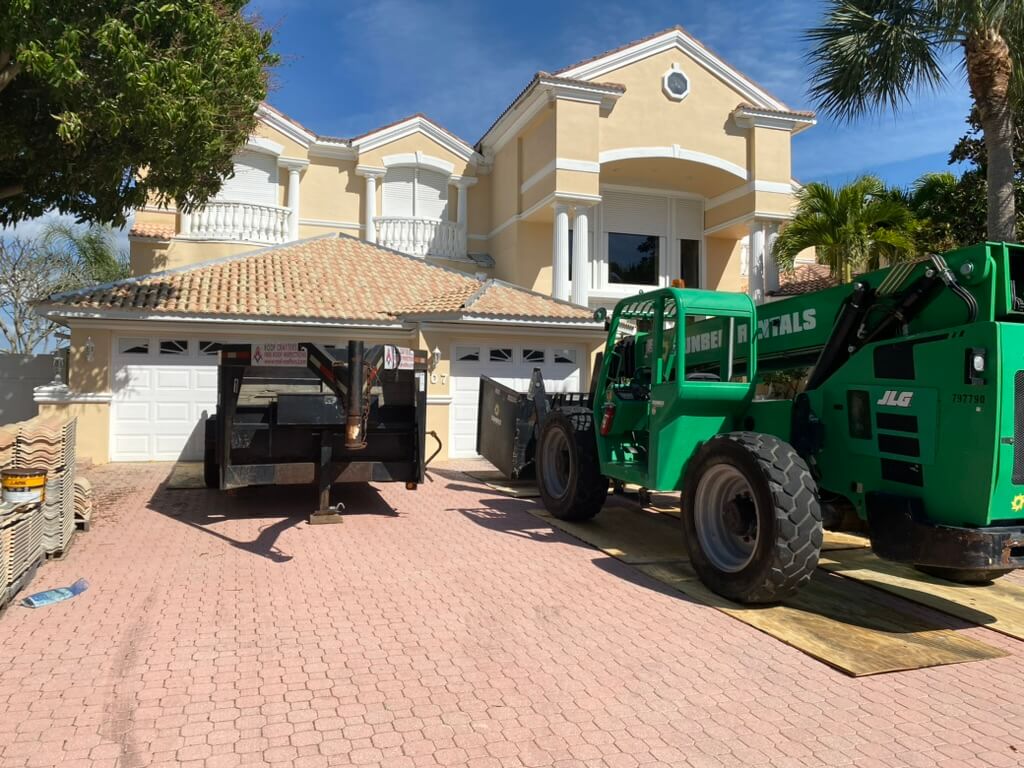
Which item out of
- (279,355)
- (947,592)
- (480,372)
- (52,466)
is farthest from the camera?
(480,372)

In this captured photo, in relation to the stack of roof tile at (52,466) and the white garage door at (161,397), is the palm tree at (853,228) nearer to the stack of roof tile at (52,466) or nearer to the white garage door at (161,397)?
the white garage door at (161,397)

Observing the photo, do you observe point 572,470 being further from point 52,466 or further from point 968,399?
point 52,466

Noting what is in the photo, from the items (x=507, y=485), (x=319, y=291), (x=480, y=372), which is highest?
(x=319, y=291)

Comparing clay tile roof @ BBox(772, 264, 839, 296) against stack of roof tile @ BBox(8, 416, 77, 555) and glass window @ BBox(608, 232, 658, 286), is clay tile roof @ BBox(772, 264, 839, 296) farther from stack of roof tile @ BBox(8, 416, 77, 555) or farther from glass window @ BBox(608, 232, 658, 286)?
stack of roof tile @ BBox(8, 416, 77, 555)

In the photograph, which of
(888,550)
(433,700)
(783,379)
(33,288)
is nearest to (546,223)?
(783,379)

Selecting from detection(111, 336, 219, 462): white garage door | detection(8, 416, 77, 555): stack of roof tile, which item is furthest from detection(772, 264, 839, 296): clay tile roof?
detection(8, 416, 77, 555): stack of roof tile

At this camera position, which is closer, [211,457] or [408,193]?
[211,457]

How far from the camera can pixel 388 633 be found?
4918 mm

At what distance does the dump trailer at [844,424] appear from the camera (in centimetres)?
452

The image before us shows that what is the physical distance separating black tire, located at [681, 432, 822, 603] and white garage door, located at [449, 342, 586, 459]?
869cm

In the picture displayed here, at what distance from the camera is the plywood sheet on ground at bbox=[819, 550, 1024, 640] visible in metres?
5.43

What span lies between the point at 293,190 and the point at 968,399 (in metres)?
17.4

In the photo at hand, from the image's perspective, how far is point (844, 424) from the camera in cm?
558

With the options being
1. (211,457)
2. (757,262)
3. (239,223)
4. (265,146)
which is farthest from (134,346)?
(757,262)
